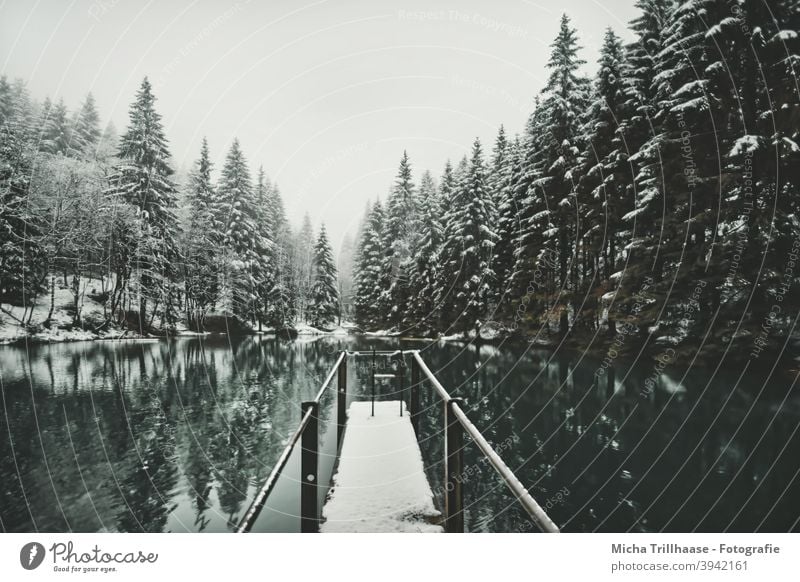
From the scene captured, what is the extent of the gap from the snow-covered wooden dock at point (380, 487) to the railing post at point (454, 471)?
194mm

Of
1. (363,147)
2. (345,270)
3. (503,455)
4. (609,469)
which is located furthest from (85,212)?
(345,270)

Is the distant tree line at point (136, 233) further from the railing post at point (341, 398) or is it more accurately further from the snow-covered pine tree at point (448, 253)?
the snow-covered pine tree at point (448, 253)

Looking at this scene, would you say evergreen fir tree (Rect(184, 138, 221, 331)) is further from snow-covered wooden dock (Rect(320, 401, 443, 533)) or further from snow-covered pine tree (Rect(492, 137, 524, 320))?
snow-covered wooden dock (Rect(320, 401, 443, 533))

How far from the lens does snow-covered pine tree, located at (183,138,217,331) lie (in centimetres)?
2348

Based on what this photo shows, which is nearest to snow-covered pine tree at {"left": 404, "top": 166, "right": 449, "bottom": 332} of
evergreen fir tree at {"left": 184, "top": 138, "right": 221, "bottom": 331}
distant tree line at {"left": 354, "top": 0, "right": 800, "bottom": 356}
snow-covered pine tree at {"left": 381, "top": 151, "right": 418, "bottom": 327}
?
distant tree line at {"left": 354, "top": 0, "right": 800, "bottom": 356}

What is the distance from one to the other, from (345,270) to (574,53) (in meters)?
47.5

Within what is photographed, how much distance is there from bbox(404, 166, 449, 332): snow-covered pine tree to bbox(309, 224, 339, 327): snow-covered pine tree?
12.5 m

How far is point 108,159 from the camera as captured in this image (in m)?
25.2

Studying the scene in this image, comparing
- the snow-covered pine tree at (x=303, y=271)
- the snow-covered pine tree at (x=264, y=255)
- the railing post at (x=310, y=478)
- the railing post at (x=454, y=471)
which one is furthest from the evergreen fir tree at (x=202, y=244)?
the railing post at (x=454, y=471)

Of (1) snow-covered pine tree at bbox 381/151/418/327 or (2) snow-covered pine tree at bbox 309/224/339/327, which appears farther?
(2) snow-covered pine tree at bbox 309/224/339/327

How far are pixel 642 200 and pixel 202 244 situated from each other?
23.9m

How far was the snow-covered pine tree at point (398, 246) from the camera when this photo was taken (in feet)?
79.3

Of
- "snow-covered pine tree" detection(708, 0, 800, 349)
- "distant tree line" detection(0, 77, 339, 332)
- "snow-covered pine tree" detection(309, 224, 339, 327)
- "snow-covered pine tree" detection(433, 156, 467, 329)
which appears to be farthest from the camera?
"snow-covered pine tree" detection(309, 224, 339, 327)

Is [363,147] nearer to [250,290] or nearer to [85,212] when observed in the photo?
[85,212]
